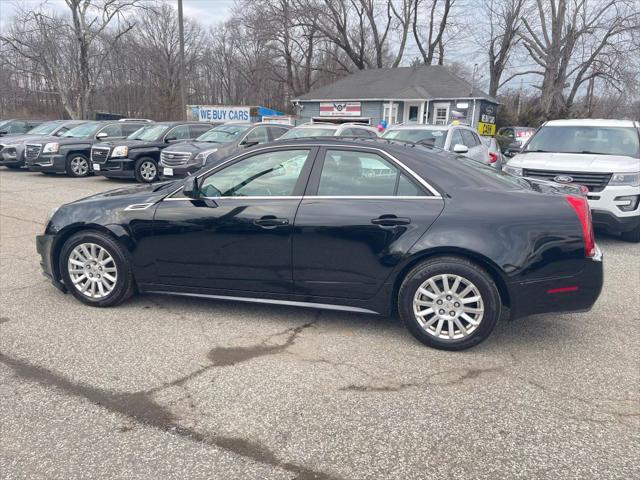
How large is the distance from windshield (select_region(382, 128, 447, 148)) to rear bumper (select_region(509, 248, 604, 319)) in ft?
20.7

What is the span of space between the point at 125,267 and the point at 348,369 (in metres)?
2.27

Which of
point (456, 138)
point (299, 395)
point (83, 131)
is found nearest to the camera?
point (299, 395)

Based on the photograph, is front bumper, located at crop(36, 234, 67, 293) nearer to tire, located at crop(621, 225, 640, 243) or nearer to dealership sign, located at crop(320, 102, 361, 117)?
tire, located at crop(621, 225, 640, 243)

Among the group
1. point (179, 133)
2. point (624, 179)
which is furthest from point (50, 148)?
point (624, 179)

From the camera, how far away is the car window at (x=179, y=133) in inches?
574

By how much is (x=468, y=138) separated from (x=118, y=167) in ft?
29.1

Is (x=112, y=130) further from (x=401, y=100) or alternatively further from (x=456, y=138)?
(x=401, y=100)

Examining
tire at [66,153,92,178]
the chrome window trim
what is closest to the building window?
tire at [66,153,92,178]

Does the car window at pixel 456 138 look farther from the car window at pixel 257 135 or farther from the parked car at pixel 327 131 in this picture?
the car window at pixel 257 135

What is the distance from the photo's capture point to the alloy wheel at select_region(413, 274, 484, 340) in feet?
12.6

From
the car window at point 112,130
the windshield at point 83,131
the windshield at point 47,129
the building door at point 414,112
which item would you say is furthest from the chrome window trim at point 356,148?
the building door at point 414,112

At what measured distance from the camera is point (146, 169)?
45.7 ft

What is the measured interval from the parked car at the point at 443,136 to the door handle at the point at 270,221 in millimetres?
6111

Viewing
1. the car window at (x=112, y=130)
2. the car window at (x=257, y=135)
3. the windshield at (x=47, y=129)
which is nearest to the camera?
the car window at (x=257, y=135)
